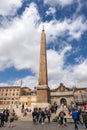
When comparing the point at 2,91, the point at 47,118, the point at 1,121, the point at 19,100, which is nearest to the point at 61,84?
the point at 19,100

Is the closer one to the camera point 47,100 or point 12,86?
point 47,100

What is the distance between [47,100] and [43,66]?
13.9ft

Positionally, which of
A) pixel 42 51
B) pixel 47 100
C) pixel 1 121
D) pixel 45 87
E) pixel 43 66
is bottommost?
pixel 1 121

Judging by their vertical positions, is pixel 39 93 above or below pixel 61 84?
below

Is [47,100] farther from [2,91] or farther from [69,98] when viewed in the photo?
[2,91]

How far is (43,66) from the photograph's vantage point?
25422 millimetres

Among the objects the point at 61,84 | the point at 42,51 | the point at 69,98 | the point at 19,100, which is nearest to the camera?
the point at 42,51

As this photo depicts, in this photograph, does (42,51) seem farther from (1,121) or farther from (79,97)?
(79,97)

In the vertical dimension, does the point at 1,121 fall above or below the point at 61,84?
below

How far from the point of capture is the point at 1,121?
1648cm

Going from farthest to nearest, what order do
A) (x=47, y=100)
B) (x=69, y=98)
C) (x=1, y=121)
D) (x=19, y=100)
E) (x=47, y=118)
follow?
(x=19, y=100), (x=69, y=98), (x=47, y=100), (x=47, y=118), (x=1, y=121)

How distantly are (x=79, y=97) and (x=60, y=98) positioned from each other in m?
5.60

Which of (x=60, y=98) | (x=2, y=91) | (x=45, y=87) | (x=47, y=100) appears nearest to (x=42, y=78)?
(x=45, y=87)

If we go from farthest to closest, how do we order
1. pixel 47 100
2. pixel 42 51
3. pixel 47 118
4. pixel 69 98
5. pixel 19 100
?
pixel 19 100 → pixel 69 98 → pixel 42 51 → pixel 47 100 → pixel 47 118
